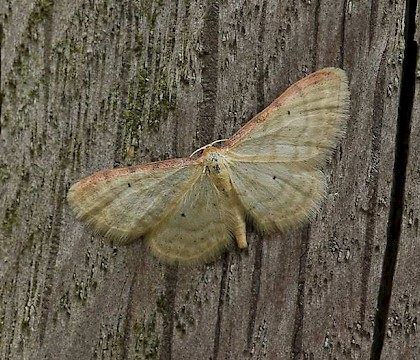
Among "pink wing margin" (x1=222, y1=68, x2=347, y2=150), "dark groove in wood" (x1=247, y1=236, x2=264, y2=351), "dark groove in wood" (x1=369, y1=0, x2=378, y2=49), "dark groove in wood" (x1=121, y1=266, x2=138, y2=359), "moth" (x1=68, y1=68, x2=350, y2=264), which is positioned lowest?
"dark groove in wood" (x1=121, y1=266, x2=138, y2=359)

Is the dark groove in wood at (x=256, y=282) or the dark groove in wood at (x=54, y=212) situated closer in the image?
the dark groove in wood at (x=54, y=212)

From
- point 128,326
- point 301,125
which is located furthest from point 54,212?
point 301,125

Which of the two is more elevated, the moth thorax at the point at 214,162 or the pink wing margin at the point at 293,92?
the pink wing margin at the point at 293,92

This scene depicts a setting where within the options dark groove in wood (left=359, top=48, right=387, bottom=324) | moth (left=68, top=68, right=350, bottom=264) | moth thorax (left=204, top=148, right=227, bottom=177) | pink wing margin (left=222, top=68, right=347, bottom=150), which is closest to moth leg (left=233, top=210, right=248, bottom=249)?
moth (left=68, top=68, right=350, bottom=264)

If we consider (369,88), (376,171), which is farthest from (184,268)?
(369,88)

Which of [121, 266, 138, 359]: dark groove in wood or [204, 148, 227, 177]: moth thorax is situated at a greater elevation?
[204, 148, 227, 177]: moth thorax

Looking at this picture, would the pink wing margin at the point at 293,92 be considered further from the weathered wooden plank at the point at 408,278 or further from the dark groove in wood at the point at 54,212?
the dark groove in wood at the point at 54,212

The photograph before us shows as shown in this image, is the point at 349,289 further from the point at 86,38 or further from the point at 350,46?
the point at 86,38

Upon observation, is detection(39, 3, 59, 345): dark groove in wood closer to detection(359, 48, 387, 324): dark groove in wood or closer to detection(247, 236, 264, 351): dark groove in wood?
detection(247, 236, 264, 351): dark groove in wood

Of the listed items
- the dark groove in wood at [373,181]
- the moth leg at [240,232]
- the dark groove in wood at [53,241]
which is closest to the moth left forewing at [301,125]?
the dark groove in wood at [373,181]
